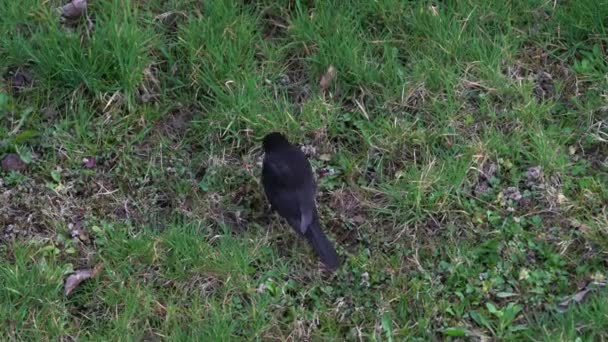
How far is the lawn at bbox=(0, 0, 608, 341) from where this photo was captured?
4406 millimetres

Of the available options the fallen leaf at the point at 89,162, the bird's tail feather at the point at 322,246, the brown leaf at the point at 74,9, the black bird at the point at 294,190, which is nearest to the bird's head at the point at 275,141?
the black bird at the point at 294,190

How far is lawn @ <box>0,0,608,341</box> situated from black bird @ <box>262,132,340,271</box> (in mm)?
147

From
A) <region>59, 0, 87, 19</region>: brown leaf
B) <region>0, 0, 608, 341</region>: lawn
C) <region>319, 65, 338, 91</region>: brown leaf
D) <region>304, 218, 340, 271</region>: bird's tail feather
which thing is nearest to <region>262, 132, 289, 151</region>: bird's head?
<region>0, 0, 608, 341</region>: lawn

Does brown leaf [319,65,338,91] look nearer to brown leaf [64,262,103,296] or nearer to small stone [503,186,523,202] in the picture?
small stone [503,186,523,202]

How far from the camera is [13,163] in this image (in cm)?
502

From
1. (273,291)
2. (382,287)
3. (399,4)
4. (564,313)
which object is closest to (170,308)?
(273,291)

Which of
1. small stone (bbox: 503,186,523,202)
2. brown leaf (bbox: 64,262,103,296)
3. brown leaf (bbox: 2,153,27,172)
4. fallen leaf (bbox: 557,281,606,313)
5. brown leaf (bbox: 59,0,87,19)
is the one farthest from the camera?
brown leaf (bbox: 59,0,87,19)

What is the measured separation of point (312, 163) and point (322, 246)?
1.96 ft

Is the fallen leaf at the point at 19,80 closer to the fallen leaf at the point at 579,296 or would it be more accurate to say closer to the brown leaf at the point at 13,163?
the brown leaf at the point at 13,163

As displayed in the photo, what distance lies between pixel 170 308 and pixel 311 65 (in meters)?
1.61

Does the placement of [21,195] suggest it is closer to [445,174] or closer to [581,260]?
[445,174]

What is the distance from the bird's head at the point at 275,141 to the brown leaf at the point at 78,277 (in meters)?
0.96

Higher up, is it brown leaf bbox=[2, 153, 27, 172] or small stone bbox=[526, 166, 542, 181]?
small stone bbox=[526, 166, 542, 181]

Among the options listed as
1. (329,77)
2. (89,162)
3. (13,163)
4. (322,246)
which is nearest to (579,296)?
(322,246)
